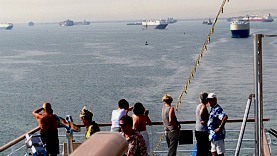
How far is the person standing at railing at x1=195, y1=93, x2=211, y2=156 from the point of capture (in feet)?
24.4

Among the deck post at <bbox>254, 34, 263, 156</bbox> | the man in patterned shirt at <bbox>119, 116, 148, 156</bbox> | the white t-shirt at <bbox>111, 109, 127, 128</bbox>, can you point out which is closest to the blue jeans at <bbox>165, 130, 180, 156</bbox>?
the white t-shirt at <bbox>111, 109, 127, 128</bbox>

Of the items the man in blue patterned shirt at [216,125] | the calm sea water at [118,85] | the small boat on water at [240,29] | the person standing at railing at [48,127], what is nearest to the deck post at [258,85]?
the man in blue patterned shirt at [216,125]

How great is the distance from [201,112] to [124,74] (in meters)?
65.8

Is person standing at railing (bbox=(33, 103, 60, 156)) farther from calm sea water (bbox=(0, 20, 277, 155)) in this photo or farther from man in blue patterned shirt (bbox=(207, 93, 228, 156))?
calm sea water (bbox=(0, 20, 277, 155))

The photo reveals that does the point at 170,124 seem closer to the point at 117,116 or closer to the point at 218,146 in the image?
the point at 218,146

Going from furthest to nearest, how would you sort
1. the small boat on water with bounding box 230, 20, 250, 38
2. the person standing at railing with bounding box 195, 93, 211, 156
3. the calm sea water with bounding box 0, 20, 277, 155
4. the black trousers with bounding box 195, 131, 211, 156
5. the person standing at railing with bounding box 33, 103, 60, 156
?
1. the small boat on water with bounding box 230, 20, 250, 38
2. the calm sea water with bounding box 0, 20, 277, 155
3. the black trousers with bounding box 195, 131, 211, 156
4. the person standing at railing with bounding box 33, 103, 60, 156
5. the person standing at railing with bounding box 195, 93, 211, 156

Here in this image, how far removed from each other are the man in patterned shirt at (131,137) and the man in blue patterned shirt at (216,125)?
2122mm

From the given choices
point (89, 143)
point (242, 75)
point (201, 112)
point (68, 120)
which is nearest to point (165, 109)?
point (201, 112)

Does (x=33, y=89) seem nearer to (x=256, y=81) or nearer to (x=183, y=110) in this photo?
(x=183, y=110)

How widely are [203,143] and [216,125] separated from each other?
0.85 meters

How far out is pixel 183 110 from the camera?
139ft

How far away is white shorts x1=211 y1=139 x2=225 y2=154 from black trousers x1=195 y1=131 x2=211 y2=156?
0.36m

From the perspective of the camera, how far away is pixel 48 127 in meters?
A: 7.82

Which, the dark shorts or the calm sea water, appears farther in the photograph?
the calm sea water
